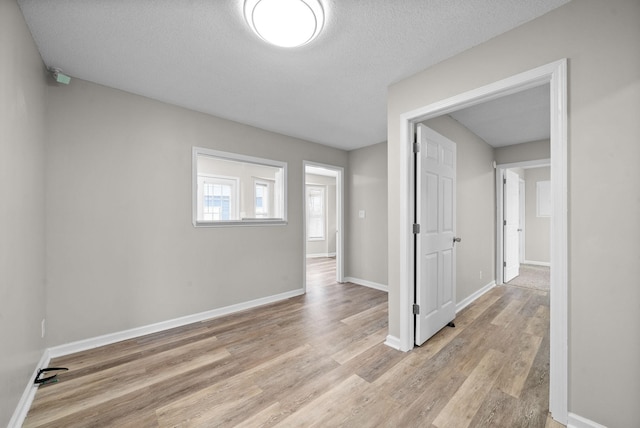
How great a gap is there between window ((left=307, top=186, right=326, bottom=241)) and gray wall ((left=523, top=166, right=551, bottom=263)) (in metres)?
5.48

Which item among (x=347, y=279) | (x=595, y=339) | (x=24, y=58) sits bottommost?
(x=347, y=279)

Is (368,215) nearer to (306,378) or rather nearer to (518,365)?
(518,365)

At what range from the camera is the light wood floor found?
153cm

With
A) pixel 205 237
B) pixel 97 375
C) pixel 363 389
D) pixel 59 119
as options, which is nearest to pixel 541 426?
pixel 363 389

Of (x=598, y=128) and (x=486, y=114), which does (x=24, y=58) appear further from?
(x=486, y=114)

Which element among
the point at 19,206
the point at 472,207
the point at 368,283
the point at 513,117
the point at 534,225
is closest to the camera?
the point at 19,206

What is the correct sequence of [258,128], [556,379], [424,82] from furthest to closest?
[258,128]
[424,82]
[556,379]

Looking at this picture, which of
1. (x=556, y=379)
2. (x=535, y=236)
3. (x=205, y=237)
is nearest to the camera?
(x=556, y=379)

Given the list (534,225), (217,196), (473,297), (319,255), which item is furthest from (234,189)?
(534,225)

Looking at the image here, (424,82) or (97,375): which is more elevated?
(424,82)

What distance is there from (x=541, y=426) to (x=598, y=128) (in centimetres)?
170

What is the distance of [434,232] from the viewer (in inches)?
100

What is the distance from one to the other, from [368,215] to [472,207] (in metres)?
1.61

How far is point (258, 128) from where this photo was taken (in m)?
3.52
